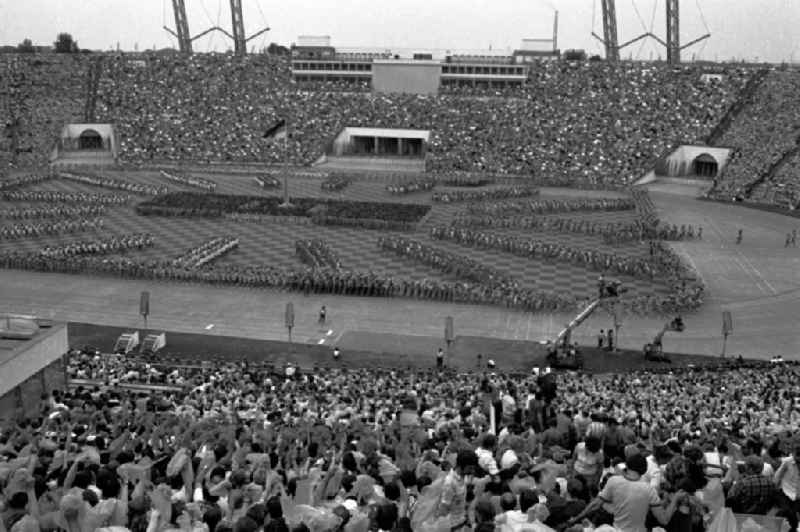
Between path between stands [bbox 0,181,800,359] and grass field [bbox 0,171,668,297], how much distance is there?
3.67 meters

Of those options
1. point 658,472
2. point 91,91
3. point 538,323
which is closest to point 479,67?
point 91,91

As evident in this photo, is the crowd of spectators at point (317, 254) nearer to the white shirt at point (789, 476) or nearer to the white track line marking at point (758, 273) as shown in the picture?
the white track line marking at point (758, 273)

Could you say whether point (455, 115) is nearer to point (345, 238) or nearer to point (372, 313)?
point (345, 238)

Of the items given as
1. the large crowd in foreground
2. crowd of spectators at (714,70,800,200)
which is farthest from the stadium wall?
the large crowd in foreground

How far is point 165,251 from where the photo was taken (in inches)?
1651

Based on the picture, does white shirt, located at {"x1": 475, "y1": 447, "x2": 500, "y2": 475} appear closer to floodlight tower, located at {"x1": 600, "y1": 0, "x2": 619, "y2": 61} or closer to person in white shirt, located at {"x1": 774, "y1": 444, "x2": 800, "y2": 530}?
person in white shirt, located at {"x1": 774, "y1": 444, "x2": 800, "y2": 530}

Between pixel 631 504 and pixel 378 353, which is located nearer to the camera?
pixel 631 504

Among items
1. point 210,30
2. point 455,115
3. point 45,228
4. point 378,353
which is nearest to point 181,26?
point 210,30

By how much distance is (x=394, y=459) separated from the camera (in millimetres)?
12352

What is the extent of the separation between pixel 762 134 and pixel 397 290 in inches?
1730

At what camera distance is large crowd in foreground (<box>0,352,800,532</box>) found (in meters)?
8.95

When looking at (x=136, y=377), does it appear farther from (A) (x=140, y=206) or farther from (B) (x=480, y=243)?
(A) (x=140, y=206)

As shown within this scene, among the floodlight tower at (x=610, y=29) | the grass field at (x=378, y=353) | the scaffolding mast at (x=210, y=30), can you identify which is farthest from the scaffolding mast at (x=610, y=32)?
the grass field at (x=378, y=353)

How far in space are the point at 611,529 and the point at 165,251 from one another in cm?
3628
